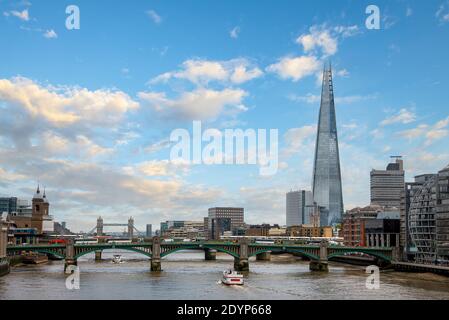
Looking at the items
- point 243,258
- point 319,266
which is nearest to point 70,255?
point 243,258

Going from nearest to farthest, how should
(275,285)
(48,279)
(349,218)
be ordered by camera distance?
(275,285)
(48,279)
(349,218)

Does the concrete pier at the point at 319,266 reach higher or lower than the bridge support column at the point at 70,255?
lower

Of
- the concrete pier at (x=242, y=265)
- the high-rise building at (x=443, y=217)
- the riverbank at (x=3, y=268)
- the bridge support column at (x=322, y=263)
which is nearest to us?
the riverbank at (x=3, y=268)

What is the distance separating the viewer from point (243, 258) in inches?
4633

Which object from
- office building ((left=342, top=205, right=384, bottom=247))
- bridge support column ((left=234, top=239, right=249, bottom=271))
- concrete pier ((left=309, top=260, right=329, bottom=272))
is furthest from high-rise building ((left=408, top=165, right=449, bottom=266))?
office building ((left=342, top=205, right=384, bottom=247))

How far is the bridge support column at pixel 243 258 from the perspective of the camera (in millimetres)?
116438

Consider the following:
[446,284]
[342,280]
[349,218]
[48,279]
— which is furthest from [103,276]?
[349,218]

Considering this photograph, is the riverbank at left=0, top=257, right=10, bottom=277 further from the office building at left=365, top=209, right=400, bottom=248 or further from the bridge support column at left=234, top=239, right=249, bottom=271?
the office building at left=365, top=209, right=400, bottom=248

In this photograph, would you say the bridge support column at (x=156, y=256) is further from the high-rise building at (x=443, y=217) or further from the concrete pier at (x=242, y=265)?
the high-rise building at (x=443, y=217)

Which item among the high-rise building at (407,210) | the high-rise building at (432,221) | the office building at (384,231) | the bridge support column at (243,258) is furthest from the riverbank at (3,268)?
the office building at (384,231)
